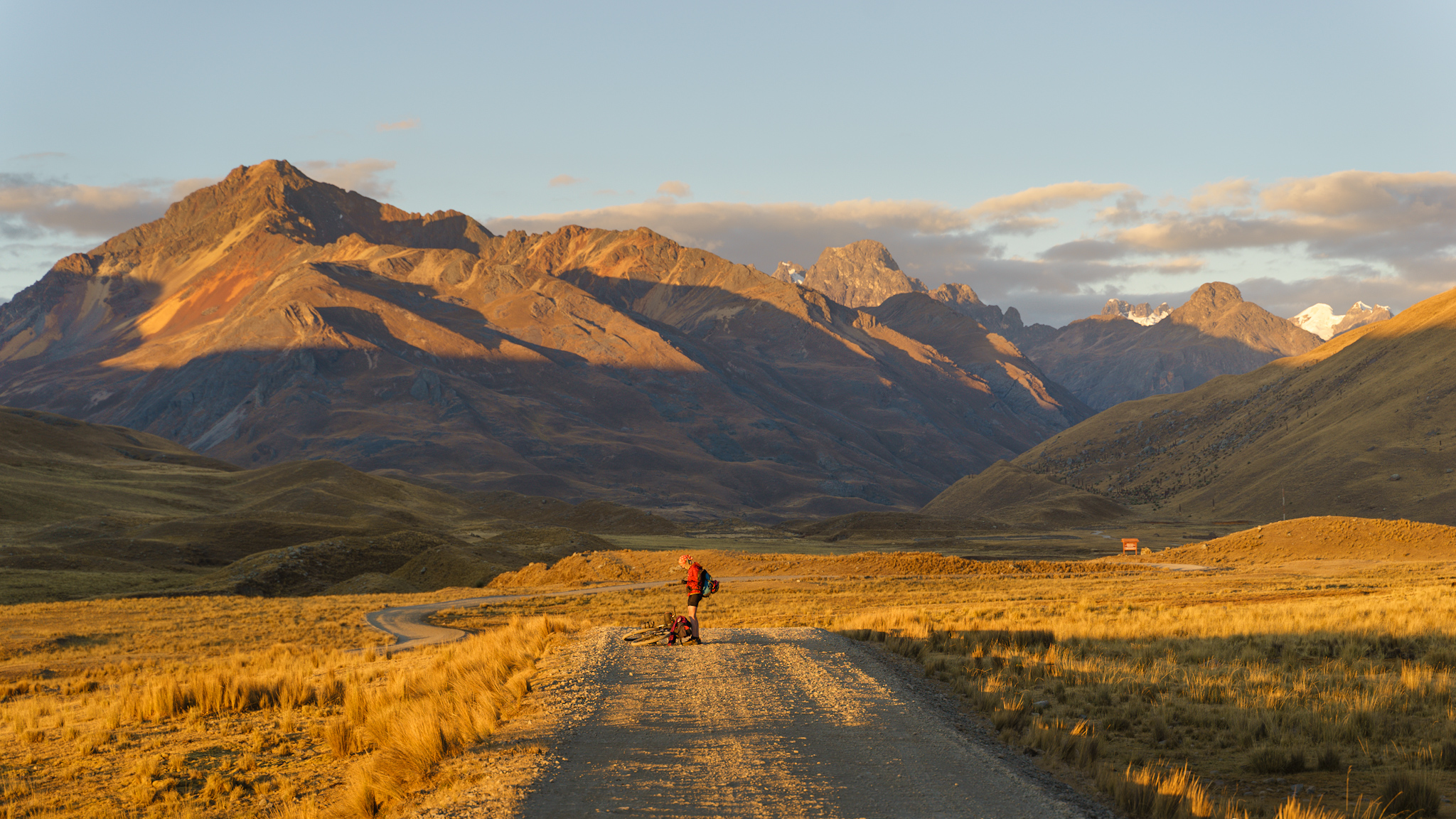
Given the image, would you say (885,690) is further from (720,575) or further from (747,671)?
(720,575)

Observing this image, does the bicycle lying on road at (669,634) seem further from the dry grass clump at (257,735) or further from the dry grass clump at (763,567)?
the dry grass clump at (763,567)

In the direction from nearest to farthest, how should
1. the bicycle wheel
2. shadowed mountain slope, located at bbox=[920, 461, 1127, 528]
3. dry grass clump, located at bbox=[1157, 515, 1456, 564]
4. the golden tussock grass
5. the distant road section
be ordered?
the golden tussock grass < the bicycle wheel < the distant road section < dry grass clump, located at bbox=[1157, 515, 1456, 564] < shadowed mountain slope, located at bbox=[920, 461, 1127, 528]

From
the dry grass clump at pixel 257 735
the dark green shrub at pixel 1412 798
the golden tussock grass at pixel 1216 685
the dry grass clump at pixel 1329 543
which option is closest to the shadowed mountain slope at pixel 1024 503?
the dry grass clump at pixel 1329 543

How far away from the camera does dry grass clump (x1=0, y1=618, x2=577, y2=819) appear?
12633mm

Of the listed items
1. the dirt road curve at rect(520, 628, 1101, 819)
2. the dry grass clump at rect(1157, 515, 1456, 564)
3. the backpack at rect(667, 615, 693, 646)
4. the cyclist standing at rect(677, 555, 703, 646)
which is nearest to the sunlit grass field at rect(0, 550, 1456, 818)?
the dirt road curve at rect(520, 628, 1101, 819)

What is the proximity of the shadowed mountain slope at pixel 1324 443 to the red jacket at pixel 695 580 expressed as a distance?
11599cm

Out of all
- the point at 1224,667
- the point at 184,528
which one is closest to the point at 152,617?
the point at 1224,667

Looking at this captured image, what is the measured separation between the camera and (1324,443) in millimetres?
140000

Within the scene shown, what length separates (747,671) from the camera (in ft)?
61.3

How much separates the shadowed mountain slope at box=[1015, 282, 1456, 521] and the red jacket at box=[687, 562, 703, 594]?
115991mm

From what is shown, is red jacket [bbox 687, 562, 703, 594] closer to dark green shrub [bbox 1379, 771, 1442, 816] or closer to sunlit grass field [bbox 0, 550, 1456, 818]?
sunlit grass field [bbox 0, 550, 1456, 818]

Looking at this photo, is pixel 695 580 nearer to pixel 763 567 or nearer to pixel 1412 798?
pixel 1412 798

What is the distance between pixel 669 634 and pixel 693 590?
1.18m

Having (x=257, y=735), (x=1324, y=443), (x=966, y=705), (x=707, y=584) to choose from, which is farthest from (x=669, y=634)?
(x=1324, y=443)
